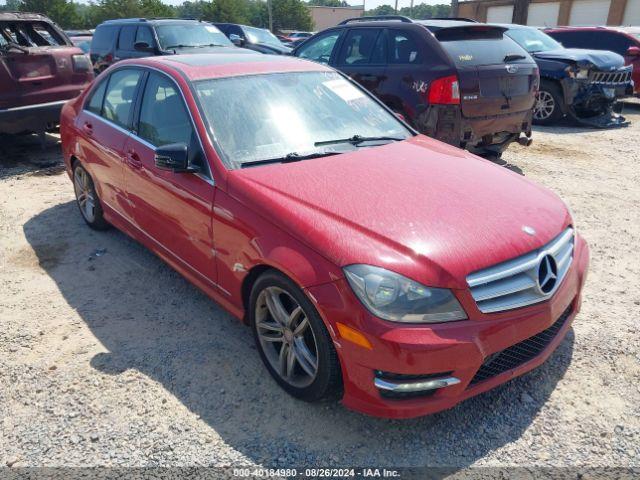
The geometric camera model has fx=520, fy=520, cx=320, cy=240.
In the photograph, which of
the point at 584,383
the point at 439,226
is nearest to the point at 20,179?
the point at 439,226

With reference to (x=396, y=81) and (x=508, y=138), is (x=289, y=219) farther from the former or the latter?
(x=508, y=138)

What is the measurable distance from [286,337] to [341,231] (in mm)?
680

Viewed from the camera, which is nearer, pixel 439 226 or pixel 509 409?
pixel 439 226

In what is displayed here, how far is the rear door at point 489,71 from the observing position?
5.69 meters

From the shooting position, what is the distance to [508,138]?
6305 mm

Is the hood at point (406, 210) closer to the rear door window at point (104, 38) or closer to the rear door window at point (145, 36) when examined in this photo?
the rear door window at point (145, 36)

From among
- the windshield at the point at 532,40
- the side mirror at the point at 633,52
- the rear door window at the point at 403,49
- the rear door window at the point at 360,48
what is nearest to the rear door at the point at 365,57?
the rear door window at the point at 360,48

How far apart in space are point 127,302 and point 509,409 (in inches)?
106

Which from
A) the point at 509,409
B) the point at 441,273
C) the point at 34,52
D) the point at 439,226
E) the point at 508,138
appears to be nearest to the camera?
the point at 441,273

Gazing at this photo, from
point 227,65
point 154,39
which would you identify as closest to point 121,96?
point 227,65

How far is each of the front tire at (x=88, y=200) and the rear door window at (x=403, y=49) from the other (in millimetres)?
3699

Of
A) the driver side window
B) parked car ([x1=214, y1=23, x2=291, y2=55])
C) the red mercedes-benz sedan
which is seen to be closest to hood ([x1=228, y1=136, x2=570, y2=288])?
the red mercedes-benz sedan

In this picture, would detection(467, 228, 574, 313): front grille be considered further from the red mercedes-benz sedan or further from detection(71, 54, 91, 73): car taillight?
detection(71, 54, 91, 73): car taillight

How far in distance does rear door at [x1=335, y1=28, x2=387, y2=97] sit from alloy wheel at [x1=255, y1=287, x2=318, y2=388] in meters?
4.13
